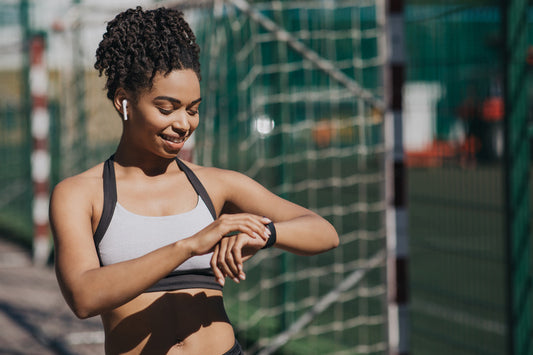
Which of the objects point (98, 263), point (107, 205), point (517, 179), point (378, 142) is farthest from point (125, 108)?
point (378, 142)

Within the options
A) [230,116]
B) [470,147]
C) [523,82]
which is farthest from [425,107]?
[230,116]

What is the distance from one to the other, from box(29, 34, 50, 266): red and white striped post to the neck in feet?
21.4

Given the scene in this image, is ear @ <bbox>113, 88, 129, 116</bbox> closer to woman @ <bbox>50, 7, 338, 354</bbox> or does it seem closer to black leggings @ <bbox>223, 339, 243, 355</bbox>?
woman @ <bbox>50, 7, 338, 354</bbox>

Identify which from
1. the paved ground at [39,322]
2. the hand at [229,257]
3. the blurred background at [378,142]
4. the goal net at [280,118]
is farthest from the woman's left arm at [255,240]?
the paved ground at [39,322]

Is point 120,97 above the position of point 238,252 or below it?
above

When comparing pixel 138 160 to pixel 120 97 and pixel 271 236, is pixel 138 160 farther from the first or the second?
pixel 271 236

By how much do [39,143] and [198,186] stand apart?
676 centimetres

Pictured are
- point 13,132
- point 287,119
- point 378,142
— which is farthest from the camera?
point 13,132

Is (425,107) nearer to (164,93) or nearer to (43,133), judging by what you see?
(164,93)

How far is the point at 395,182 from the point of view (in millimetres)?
3691

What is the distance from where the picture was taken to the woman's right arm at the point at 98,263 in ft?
5.02

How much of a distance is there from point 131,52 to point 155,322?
27.8 inches

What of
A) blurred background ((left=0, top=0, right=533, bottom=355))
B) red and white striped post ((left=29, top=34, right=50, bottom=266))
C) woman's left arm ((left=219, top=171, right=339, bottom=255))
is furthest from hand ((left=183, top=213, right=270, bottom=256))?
red and white striped post ((left=29, top=34, right=50, bottom=266))

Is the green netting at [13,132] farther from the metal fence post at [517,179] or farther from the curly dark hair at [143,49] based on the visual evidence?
the curly dark hair at [143,49]
